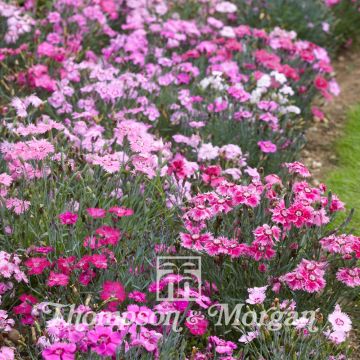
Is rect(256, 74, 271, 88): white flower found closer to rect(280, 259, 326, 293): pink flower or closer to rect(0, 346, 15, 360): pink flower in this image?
rect(280, 259, 326, 293): pink flower

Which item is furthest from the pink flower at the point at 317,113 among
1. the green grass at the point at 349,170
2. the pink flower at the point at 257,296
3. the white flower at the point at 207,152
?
the pink flower at the point at 257,296

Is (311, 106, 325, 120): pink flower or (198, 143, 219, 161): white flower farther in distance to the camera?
(311, 106, 325, 120): pink flower

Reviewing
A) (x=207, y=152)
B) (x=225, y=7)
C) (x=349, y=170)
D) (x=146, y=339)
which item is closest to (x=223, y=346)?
(x=146, y=339)

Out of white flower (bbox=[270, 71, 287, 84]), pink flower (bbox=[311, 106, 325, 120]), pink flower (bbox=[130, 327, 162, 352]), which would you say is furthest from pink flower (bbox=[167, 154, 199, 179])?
pink flower (bbox=[311, 106, 325, 120])

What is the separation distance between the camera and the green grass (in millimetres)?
4727

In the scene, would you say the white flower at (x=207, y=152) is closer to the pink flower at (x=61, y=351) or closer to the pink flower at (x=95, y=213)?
the pink flower at (x=95, y=213)

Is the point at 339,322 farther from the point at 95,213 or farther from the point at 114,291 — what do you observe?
the point at 95,213

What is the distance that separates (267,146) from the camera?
4.45 meters

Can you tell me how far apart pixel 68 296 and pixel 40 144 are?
2.67ft

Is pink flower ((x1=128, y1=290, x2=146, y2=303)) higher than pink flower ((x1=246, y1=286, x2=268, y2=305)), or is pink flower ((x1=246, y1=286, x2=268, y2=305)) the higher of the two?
pink flower ((x1=246, y1=286, x2=268, y2=305))

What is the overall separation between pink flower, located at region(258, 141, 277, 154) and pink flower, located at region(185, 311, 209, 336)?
5.30 feet

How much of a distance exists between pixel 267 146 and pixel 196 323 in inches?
67.6

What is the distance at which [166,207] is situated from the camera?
3.80 metres

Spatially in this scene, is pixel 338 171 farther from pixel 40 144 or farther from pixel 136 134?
pixel 40 144
